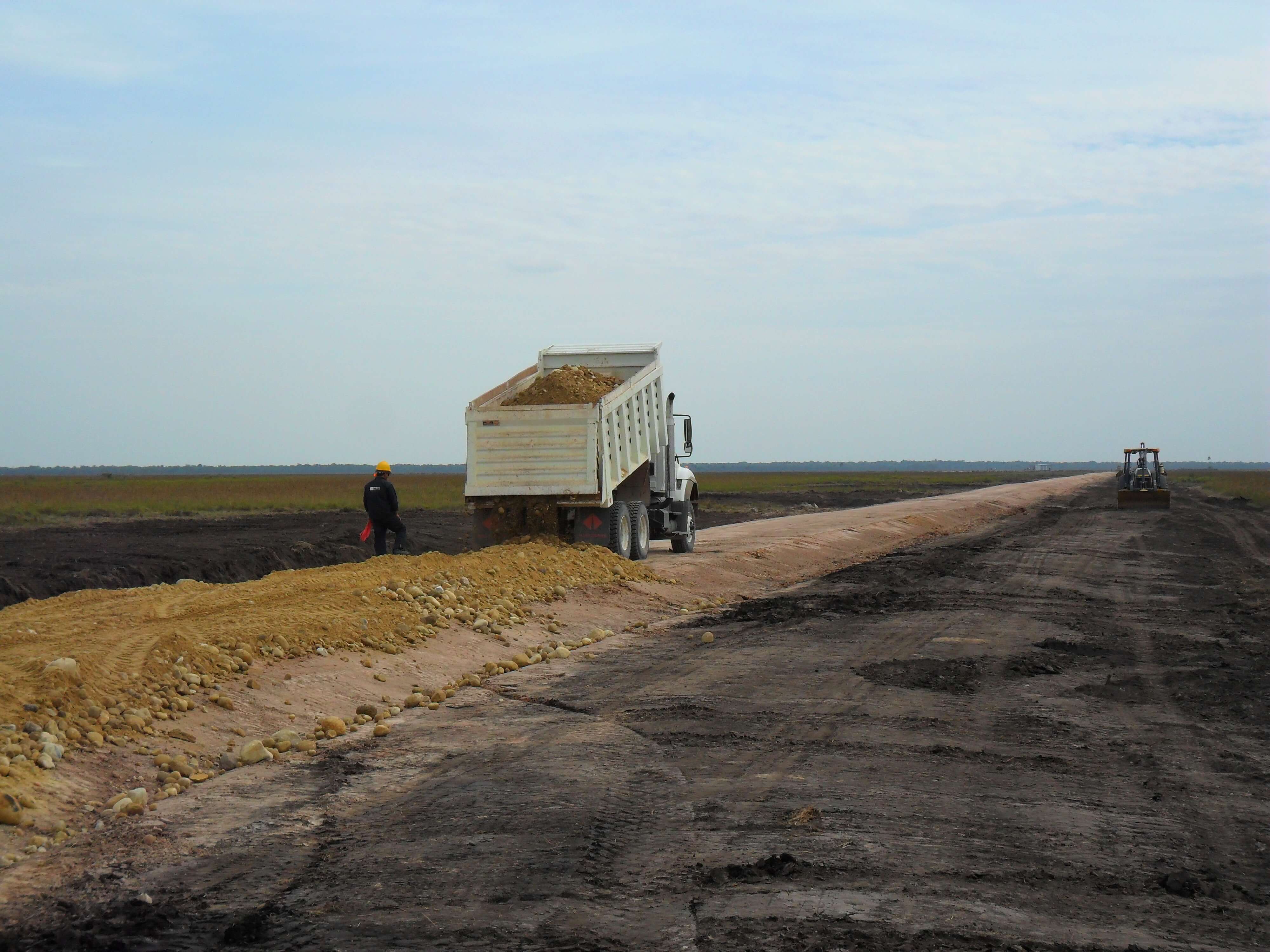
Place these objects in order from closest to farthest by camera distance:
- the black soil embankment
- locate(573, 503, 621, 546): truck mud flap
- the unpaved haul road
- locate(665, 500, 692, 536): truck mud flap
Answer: the unpaved haul road → locate(573, 503, 621, 546): truck mud flap → the black soil embankment → locate(665, 500, 692, 536): truck mud flap

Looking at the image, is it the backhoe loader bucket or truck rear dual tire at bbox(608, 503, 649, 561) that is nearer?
truck rear dual tire at bbox(608, 503, 649, 561)

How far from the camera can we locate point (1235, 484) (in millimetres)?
91688

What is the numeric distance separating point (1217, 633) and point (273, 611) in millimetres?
10883

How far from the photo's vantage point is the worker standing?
58.7ft

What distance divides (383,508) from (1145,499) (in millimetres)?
39387

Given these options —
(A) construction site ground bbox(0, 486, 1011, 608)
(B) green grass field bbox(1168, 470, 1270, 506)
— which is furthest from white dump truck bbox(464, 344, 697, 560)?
(B) green grass field bbox(1168, 470, 1270, 506)

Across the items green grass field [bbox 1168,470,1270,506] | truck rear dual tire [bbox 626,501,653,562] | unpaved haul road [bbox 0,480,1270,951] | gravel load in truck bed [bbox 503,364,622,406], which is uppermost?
gravel load in truck bed [bbox 503,364,622,406]

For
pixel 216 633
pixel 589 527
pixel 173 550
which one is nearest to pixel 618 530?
pixel 589 527

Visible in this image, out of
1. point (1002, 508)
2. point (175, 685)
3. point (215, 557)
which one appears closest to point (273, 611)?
point (175, 685)

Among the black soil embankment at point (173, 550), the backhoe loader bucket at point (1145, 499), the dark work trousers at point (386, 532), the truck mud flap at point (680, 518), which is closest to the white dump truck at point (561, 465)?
the dark work trousers at point (386, 532)

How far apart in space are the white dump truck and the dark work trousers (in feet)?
3.70

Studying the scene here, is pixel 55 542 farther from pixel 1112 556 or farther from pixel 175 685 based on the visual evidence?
pixel 1112 556

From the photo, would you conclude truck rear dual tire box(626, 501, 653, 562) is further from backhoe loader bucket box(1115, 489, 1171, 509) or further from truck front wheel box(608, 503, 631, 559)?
backhoe loader bucket box(1115, 489, 1171, 509)

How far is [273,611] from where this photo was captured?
11406 mm
